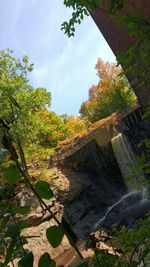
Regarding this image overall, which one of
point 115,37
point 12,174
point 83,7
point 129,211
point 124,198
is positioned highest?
point 115,37

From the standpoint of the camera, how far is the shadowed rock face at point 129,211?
1477cm

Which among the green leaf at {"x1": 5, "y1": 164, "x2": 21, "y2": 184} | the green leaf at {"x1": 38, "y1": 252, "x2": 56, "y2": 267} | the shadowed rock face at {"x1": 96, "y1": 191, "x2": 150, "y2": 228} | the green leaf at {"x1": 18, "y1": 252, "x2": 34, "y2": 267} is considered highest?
the green leaf at {"x1": 5, "y1": 164, "x2": 21, "y2": 184}

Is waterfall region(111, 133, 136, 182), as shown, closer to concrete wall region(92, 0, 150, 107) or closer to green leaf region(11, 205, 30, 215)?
concrete wall region(92, 0, 150, 107)

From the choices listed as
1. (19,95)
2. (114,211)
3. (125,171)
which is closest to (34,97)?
(19,95)

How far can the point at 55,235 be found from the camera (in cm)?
79

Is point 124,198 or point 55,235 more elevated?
point 55,235

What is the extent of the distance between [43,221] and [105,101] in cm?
2950

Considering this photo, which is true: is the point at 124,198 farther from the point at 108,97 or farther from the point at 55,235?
the point at 108,97

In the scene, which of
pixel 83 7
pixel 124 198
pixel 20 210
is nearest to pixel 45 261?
pixel 20 210

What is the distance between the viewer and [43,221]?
16156 mm

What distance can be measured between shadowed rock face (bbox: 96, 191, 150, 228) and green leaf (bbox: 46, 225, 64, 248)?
14.3 metres

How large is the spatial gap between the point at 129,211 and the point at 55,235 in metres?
16.2

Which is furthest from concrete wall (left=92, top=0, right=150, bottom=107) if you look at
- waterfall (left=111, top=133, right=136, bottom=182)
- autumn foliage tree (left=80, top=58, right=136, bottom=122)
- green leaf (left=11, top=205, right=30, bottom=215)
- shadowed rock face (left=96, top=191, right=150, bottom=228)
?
autumn foliage tree (left=80, top=58, right=136, bottom=122)

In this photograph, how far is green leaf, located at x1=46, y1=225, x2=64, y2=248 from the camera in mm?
787
